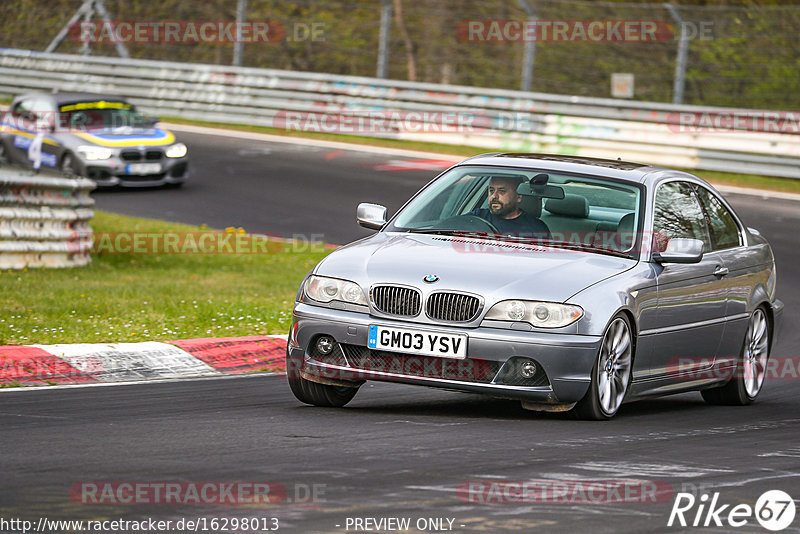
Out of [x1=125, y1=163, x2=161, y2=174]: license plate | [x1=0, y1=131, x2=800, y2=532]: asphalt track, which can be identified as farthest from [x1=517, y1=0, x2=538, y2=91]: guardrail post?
[x1=0, y1=131, x2=800, y2=532]: asphalt track

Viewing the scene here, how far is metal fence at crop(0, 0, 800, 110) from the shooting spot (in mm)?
25391

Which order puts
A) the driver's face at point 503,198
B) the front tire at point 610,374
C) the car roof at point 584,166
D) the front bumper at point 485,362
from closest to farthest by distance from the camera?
the front bumper at point 485,362 → the front tire at point 610,374 → the driver's face at point 503,198 → the car roof at point 584,166

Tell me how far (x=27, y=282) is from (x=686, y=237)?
276 inches

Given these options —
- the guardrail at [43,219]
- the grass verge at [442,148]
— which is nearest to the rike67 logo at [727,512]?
the guardrail at [43,219]

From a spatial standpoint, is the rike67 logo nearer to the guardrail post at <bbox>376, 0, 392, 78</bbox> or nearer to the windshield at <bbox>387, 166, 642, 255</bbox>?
the windshield at <bbox>387, 166, 642, 255</bbox>

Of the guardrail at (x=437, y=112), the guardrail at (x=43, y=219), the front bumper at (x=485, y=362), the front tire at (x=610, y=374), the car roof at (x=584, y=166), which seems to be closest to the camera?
the front bumper at (x=485, y=362)

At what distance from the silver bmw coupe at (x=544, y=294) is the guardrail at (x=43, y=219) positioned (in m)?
6.60

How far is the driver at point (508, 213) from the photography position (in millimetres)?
8211

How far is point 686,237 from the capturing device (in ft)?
28.8

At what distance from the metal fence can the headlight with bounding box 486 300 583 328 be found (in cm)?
1632

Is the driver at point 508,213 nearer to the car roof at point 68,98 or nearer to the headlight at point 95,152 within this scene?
the headlight at point 95,152

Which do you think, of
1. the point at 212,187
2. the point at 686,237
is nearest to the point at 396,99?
the point at 212,187

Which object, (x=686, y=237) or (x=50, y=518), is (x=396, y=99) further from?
(x=50, y=518)

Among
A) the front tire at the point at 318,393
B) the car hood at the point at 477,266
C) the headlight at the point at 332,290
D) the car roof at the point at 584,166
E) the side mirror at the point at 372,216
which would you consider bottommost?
the front tire at the point at 318,393
